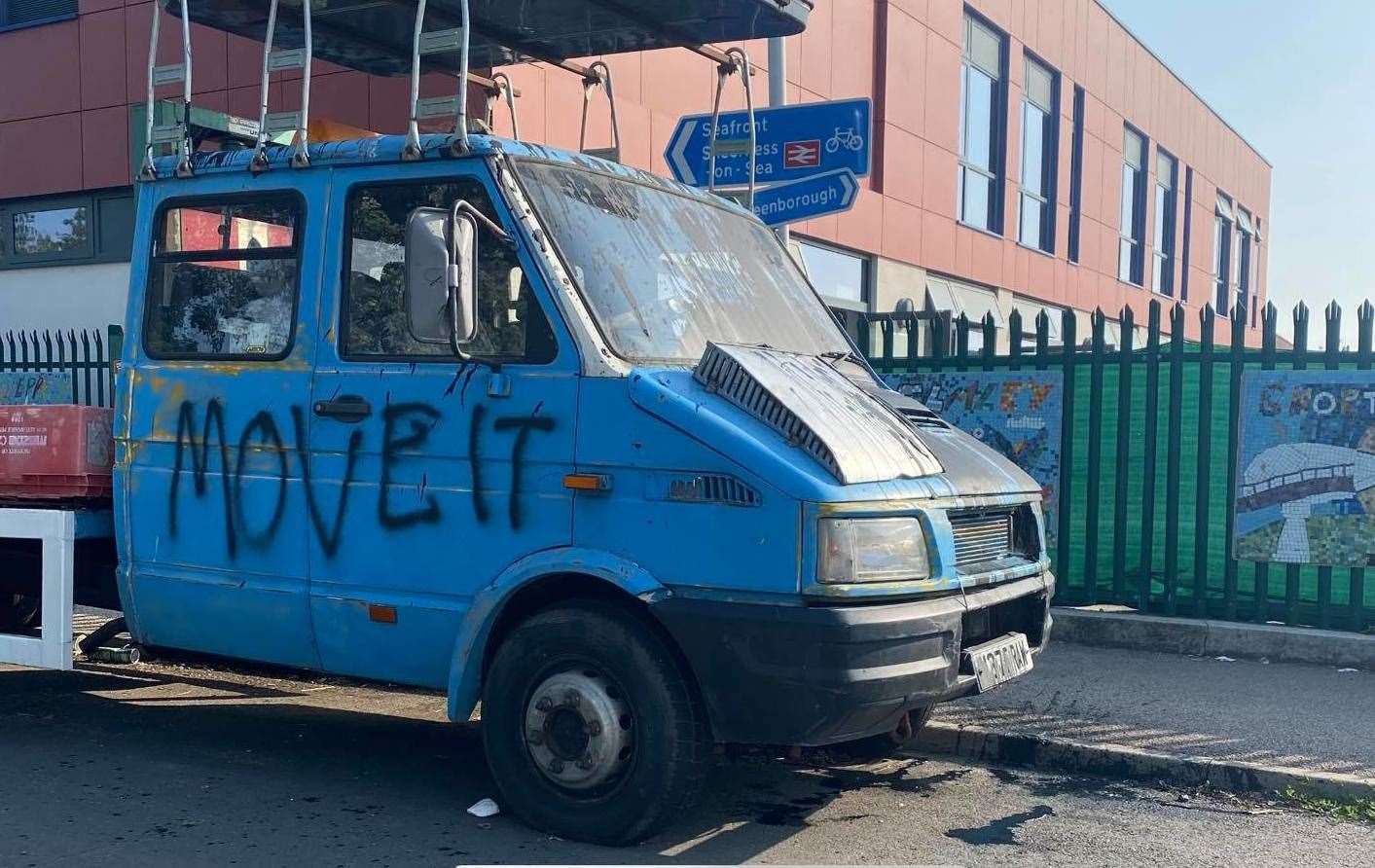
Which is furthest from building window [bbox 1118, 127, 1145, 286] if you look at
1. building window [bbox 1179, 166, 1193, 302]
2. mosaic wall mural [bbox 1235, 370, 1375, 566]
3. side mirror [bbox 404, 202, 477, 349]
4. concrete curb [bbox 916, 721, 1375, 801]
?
side mirror [bbox 404, 202, 477, 349]

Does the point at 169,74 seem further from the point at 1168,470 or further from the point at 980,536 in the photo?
the point at 1168,470

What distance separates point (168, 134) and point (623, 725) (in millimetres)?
3269

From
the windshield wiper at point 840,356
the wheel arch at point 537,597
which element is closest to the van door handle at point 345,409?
the wheel arch at point 537,597

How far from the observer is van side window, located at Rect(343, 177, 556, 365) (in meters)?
4.59

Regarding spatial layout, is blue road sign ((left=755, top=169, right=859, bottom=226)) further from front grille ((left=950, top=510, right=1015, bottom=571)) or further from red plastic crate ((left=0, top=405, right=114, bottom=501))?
red plastic crate ((left=0, top=405, right=114, bottom=501))

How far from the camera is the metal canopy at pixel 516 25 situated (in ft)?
21.1

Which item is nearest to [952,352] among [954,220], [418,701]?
[418,701]

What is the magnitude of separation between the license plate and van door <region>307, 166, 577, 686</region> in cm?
151

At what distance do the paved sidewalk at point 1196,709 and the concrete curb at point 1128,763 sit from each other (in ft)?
0.20

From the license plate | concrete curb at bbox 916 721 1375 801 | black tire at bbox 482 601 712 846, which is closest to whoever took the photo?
black tire at bbox 482 601 712 846

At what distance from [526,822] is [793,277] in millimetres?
2671

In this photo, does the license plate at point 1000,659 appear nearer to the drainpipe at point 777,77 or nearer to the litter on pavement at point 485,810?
the litter on pavement at point 485,810

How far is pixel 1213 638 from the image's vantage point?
25.3 ft

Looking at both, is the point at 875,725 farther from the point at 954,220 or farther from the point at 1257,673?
the point at 954,220
